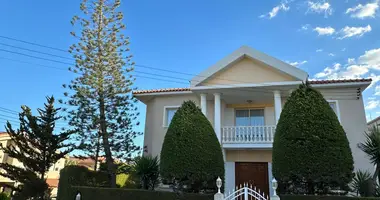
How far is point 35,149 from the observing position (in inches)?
648

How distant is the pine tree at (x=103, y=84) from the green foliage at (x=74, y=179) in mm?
992

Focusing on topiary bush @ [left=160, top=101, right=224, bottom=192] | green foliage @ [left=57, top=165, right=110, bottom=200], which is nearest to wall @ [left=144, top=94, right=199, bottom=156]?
green foliage @ [left=57, top=165, right=110, bottom=200]

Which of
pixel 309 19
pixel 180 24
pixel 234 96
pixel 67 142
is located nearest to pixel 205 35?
pixel 180 24

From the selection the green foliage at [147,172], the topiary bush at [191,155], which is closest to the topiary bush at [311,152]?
the topiary bush at [191,155]

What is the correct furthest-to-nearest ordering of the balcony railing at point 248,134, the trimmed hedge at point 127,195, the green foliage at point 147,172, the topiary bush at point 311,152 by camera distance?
the balcony railing at point 248,134 → the green foliage at point 147,172 → the trimmed hedge at point 127,195 → the topiary bush at point 311,152

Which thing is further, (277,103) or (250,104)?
(250,104)

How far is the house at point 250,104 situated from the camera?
1482 cm

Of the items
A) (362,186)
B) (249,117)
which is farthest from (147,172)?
(362,186)

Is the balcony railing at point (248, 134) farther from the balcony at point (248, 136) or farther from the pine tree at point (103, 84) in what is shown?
the pine tree at point (103, 84)

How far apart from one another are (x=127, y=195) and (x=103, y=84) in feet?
29.4

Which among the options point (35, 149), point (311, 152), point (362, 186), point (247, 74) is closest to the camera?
point (311, 152)

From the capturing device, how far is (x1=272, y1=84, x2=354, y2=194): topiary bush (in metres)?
8.98

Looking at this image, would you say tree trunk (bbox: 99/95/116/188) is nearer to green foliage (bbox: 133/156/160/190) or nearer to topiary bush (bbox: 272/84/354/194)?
green foliage (bbox: 133/156/160/190)

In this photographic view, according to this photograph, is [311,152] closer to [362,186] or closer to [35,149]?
[362,186]
